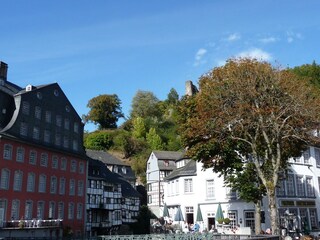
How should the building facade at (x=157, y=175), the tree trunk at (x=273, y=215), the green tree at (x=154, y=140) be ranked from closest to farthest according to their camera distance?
the tree trunk at (x=273, y=215) < the building facade at (x=157, y=175) < the green tree at (x=154, y=140)

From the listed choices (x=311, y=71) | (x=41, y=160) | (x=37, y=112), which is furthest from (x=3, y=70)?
(x=311, y=71)

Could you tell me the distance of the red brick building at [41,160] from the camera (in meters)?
42.5

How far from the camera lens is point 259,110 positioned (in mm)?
26906

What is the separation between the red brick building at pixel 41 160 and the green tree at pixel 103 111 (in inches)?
1847

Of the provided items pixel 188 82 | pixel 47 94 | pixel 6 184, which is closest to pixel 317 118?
pixel 6 184

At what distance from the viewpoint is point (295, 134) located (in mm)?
28609

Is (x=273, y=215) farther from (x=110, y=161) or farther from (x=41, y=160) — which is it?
(x=110, y=161)

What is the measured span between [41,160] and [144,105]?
6222 centimetres

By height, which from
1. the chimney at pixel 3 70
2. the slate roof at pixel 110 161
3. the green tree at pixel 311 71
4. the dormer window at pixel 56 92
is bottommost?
the slate roof at pixel 110 161

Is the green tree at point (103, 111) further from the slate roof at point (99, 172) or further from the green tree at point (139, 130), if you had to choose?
the slate roof at point (99, 172)

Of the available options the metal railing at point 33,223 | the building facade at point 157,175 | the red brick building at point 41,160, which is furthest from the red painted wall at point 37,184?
the building facade at point 157,175

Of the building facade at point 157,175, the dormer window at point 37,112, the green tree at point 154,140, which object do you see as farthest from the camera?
the green tree at point 154,140

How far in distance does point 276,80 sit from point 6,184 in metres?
29.6

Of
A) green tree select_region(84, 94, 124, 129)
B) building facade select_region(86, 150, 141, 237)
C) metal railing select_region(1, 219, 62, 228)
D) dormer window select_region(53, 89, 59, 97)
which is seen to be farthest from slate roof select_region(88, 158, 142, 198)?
green tree select_region(84, 94, 124, 129)
